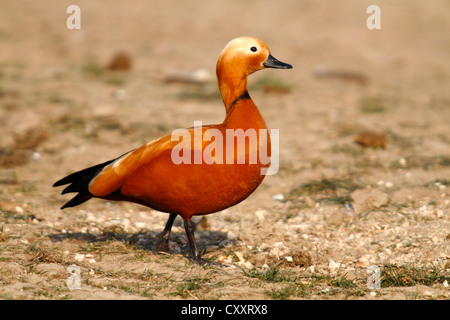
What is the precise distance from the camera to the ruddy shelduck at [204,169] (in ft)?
14.2

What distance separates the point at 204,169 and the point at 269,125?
174 inches

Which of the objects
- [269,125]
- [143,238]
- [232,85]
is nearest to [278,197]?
[143,238]

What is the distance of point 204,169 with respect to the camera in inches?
170

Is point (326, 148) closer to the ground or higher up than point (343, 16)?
closer to the ground

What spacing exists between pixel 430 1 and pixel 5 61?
9784 mm

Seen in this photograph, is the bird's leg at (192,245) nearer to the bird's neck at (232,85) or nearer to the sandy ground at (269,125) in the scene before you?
the sandy ground at (269,125)

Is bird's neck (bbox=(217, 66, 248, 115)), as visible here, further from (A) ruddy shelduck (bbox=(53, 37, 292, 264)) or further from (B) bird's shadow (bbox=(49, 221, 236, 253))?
(B) bird's shadow (bbox=(49, 221, 236, 253))

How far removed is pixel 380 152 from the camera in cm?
764

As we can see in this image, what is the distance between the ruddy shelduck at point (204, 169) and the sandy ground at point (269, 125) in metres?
0.52

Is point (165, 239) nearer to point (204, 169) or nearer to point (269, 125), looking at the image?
point (204, 169)

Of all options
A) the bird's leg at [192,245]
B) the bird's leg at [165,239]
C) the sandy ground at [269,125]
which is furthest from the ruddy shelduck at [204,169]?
the sandy ground at [269,125]

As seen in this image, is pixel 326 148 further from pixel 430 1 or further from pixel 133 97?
pixel 430 1

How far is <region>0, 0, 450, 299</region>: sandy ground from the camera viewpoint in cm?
444

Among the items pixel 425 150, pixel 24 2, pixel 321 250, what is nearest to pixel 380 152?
pixel 425 150
